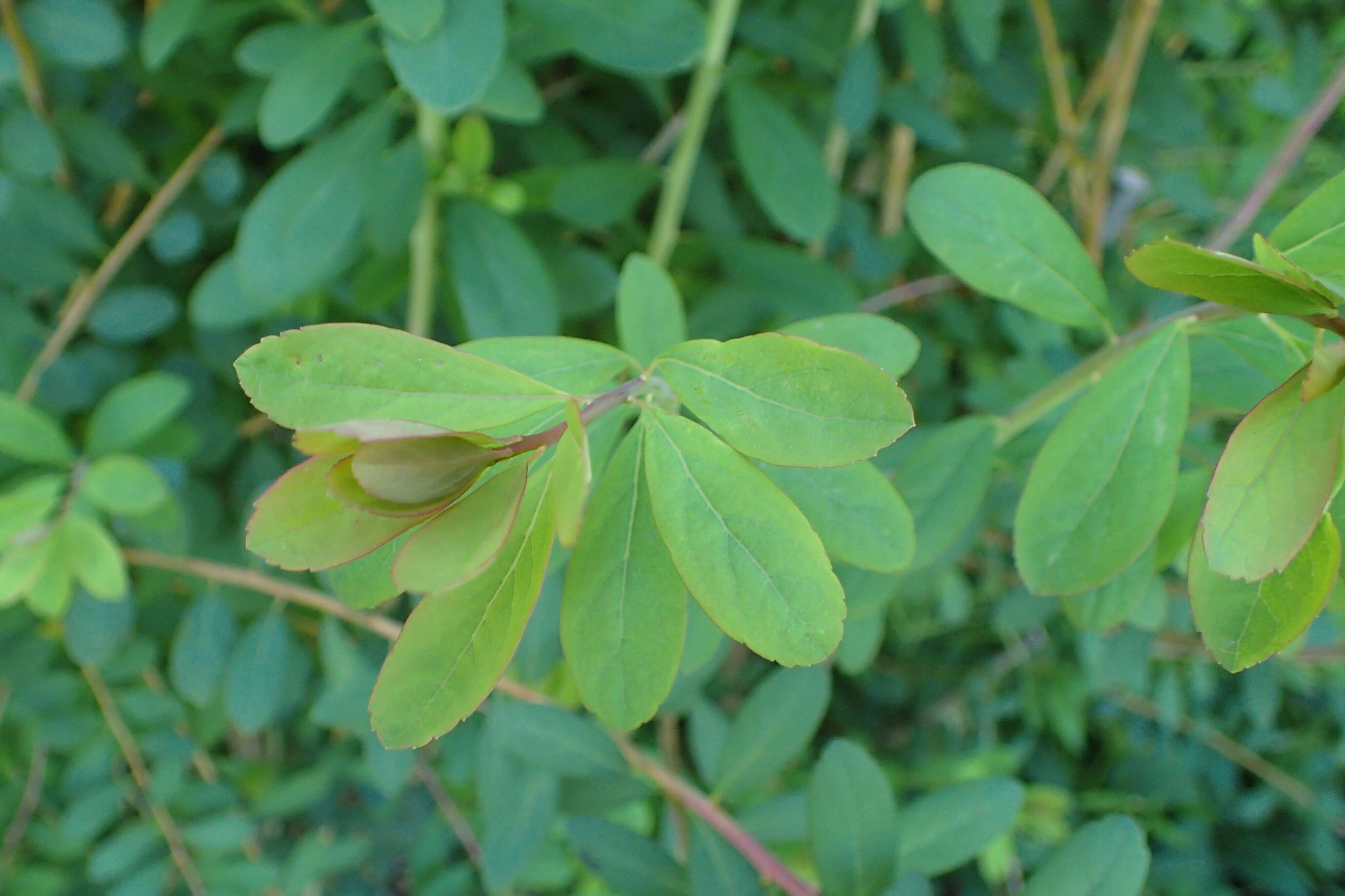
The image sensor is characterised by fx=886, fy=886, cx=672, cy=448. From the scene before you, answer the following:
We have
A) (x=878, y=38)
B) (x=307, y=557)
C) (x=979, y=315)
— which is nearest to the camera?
(x=307, y=557)

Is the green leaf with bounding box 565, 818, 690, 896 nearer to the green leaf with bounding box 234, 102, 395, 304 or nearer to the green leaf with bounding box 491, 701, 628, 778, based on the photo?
the green leaf with bounding box 491, 701, 628, 778

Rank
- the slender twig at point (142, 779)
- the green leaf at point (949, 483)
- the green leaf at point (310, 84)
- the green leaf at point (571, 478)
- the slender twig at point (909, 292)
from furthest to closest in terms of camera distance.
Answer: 1. the slender twig at point (909, 292)
2. the slender twig at point (142, 779)
3. the green leaf at point (310, 84)
4. the green leaf at point (949, 483)
5. the green leaf at point (571, 478)

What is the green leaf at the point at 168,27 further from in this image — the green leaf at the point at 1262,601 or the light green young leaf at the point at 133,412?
the green leaf at the point at 1262,601

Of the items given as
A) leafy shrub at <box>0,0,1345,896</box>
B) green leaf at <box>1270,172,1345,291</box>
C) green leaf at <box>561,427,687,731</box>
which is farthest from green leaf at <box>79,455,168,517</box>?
green leaf at <box>1270,172,1345,291</box>

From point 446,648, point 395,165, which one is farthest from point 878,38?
point 446,648

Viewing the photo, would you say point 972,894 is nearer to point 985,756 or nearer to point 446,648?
point 985,756

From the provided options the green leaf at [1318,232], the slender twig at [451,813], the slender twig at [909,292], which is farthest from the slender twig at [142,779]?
the green leaf at [1318,232]
